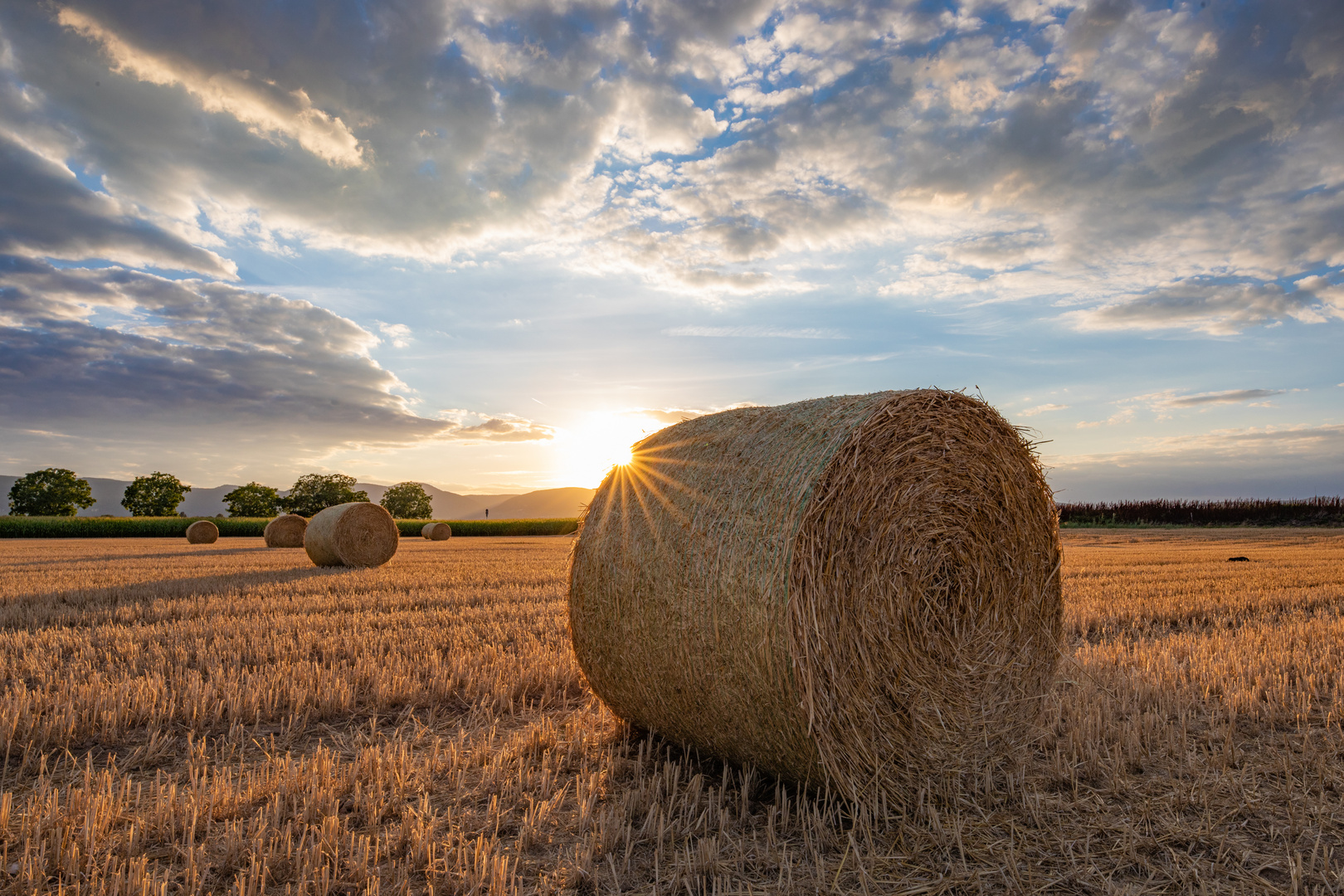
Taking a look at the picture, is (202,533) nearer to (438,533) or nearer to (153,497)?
(438,533)

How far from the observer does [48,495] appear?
70.3 m

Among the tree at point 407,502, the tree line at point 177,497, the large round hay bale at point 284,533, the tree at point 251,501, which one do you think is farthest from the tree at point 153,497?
the large round hay bale at point 284,533

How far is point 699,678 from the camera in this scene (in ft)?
12.7

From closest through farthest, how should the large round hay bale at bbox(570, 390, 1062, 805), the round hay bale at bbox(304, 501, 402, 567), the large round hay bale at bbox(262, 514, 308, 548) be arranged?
the large round hay bale at bbox(570, 390, 1062, 805) → the round hay bale at bbox(304, 501, 402, 567) → the large round hay bale at bbox(262, 514, 308, 548)

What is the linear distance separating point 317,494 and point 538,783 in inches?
2879

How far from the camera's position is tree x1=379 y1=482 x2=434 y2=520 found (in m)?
71.2

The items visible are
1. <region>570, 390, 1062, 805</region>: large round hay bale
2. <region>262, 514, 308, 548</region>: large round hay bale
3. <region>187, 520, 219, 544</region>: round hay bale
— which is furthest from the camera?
<region>187, 520, 219, 544</region>: round hay bale

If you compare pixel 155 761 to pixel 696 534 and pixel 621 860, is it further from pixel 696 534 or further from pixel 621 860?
pixel 696 534

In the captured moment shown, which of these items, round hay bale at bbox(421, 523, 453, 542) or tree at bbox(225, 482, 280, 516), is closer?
round hay bale at bbox(421, 523, 453, 542)

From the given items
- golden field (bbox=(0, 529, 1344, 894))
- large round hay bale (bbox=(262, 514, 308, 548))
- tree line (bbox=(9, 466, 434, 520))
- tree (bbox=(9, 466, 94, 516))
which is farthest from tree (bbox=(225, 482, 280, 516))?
golden field (bbox=(0, 529, 1344, 894))

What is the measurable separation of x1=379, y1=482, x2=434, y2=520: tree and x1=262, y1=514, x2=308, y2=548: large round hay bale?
147 ft

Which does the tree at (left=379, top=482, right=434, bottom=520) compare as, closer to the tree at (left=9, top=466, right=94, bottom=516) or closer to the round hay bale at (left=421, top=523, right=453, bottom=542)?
the tree at (left=9, top=466, right=94, bottom=516)

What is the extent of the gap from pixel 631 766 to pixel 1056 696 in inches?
121

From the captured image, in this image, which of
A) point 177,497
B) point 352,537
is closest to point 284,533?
point 352,537
